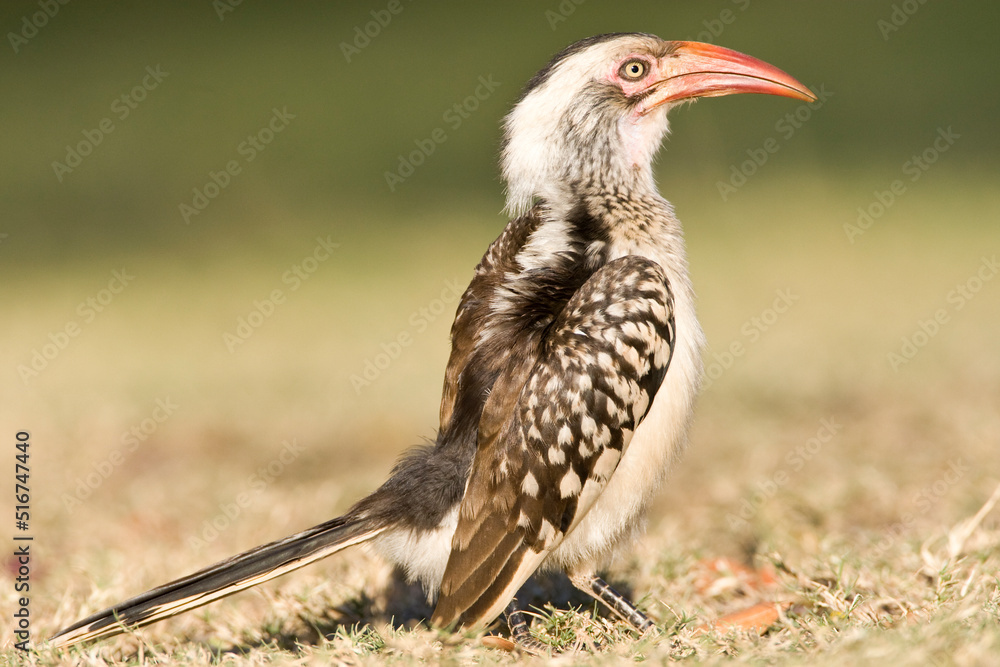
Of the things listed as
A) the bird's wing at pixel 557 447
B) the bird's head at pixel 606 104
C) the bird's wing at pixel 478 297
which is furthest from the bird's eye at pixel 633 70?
the bird's wing at pixel 557 447

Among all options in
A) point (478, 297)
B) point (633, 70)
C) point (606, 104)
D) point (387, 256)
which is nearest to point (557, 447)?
point (478, 297)

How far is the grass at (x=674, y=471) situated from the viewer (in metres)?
2.88

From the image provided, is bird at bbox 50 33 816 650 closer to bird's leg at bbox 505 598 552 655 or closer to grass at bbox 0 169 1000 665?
bird's leg at bbox 505 598 552 655

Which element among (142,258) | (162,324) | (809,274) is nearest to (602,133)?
(809,274)

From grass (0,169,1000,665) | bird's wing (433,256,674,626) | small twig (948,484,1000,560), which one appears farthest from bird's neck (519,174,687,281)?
small twig (948,484,1000,560)

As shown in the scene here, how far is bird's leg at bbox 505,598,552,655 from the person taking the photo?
8.80 ft

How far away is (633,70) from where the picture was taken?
11.2 feet

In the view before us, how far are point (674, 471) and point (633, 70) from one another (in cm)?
131

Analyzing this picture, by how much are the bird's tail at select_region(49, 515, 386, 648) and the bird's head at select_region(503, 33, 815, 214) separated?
4.39ft

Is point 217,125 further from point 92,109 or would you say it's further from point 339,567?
point 339,567

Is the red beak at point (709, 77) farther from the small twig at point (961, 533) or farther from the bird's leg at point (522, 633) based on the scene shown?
the bird's leg at point (522, 633)

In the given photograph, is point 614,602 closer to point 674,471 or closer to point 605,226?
point 674,471

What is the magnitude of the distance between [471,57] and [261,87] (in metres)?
3.58

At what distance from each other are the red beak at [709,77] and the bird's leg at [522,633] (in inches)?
64.7
